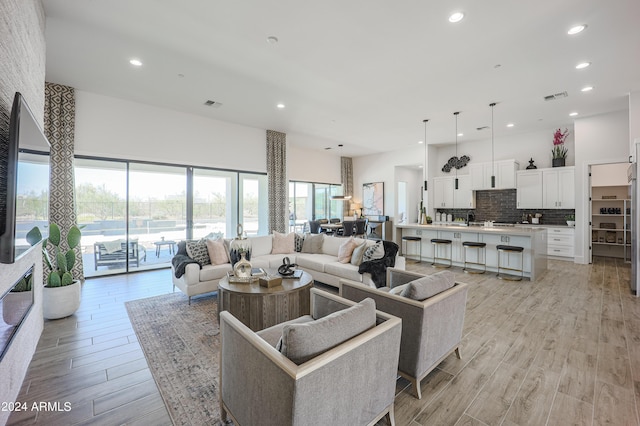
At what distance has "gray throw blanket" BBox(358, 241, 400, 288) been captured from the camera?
395 centimetres

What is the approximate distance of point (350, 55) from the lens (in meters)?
3.71

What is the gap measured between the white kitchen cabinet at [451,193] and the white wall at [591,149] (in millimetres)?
2539

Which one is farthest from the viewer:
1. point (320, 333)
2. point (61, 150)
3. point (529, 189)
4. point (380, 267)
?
point (529, 189)

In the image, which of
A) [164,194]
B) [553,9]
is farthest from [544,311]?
[164,194]

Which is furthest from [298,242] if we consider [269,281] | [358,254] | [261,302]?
[261,302]

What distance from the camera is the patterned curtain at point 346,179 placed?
11.0m

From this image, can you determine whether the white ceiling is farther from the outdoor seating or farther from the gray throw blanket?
the outdoor seating

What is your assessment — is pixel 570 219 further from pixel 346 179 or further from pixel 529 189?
pixel 346 179

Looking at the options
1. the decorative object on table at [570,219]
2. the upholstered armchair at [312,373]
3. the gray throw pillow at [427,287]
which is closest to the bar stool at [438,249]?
the decorative object on table at [570,219]

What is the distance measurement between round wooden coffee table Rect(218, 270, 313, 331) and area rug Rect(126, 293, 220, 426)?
38cm

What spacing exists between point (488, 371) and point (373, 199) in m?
8.41

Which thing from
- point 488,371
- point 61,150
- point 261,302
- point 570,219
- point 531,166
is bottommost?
point 488,371

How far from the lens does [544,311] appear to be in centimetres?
371

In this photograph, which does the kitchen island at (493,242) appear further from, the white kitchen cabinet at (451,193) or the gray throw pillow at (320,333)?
the gray throw pillow at (320,333)
